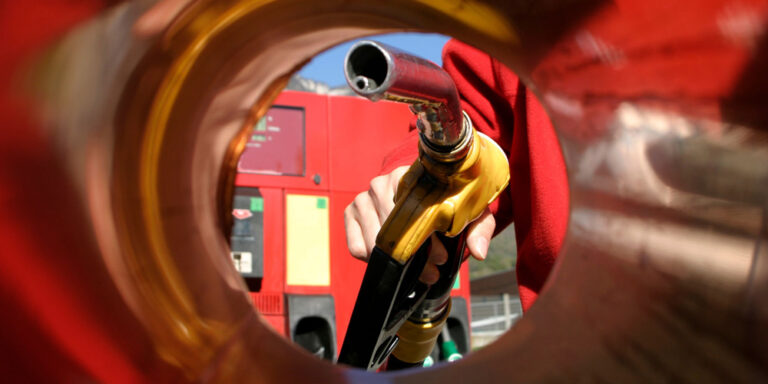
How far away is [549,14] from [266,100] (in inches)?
14.6

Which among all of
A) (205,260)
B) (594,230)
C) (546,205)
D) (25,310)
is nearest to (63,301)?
(25,310)

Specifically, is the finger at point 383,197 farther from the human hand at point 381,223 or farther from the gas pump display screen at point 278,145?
the gas pump display screen at point 278,145

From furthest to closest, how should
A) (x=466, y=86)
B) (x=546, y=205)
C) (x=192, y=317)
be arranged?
1. (x=466, y=86)
2. (x=546, y=205)
3. (x=192, y=317)

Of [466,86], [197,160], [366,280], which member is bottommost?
[366,280]

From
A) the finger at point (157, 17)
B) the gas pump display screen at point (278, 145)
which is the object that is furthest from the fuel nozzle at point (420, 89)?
the gas pump display screen at point (278, 145)

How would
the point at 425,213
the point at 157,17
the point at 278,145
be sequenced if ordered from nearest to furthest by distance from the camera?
the point at 157,17
the point at 425,213
the point at 278,145

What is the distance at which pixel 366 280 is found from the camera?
65 cm

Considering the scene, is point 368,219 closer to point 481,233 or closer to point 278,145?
point 481,233

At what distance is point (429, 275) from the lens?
702 millimetres

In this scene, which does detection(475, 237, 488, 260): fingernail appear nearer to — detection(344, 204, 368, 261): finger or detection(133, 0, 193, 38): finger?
detection(344, 204, 368, 261): finger

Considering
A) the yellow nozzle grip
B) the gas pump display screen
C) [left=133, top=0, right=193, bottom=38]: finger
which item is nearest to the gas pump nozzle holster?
the yellow nozzle grip

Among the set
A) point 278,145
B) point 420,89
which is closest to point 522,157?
point 420,89

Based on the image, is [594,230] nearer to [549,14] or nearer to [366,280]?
[549,14]

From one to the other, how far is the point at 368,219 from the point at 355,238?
0.03 metres
